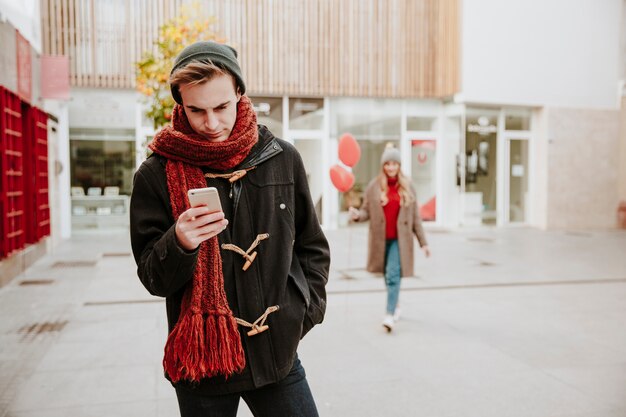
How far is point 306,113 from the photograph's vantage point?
17.9 m

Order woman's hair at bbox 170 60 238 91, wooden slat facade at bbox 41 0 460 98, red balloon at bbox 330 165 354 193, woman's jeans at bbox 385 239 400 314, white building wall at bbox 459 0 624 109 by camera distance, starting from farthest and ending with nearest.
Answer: white building wall at bbox 459 0 624 109 → wooden slat facade at bbox 41 0 460 98 → red balloon at bbox 330 165 354 193 → woman's jeans at bbox 385 239 400 314 → woman's hair at bbox 170 60 238 91

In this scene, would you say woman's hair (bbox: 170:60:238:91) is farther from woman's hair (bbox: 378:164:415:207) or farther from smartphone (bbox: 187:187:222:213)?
woman's hair (bbox: 378:164:415:207)

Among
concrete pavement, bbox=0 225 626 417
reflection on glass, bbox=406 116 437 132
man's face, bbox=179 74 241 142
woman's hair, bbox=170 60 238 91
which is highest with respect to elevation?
reflection on glass, bbox=406 116 437 132

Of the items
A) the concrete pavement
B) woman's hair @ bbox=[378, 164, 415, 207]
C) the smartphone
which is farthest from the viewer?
woman's hair @ bbox=[378, 164, 415, 207]

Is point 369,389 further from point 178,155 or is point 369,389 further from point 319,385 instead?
point 178,155

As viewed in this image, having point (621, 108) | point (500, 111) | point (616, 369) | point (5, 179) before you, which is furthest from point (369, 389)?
point (621, 108)

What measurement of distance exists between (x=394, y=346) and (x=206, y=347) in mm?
4151

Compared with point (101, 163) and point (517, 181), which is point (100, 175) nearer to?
point (101, 163)

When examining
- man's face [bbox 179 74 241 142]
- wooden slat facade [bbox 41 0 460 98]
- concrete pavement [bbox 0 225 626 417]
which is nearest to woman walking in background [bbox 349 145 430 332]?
concrete pavement [bbox 0 225 626 417]

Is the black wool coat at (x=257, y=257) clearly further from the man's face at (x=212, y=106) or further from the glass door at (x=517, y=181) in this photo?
the glass door at (x=517, y=181)

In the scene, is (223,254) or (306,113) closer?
(223,254)

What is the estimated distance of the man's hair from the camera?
1827 millimetres

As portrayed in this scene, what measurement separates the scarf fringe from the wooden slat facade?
1528cm

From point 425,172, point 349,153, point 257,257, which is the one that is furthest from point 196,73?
point 425,172
